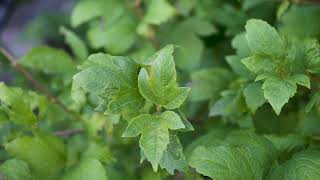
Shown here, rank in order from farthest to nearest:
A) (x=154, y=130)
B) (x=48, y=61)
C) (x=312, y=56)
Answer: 1. (x=48, y=61)
2. (x=312, y=56)
3. (x=154, y=130)

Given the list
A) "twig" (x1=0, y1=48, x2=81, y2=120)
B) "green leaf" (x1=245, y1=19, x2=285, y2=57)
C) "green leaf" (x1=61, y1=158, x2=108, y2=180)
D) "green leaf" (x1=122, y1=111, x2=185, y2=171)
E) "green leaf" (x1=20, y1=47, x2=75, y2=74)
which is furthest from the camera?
"green leaf" (x1=20, y1=47, x2=75, y2=74)

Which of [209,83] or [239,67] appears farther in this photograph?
[209,83]

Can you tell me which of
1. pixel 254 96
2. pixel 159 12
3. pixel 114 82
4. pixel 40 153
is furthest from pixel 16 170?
pixel 159 12

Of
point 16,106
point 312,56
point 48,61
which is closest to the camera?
point 312,56

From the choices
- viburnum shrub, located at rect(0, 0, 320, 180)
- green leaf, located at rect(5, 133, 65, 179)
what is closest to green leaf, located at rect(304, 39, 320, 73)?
viburnum shrub, located at rect(0, 0, 320, 180)

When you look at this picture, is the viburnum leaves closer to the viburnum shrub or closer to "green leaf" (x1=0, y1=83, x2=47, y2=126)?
the viburnum shrub

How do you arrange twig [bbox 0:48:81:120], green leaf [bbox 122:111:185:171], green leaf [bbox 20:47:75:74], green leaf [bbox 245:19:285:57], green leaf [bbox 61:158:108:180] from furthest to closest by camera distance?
green leaf [bbox 20:47:75:74]
twig [bbox 0:48:81:120]
green leaf [bbox 61:158:108:180]
green leaf [bbox 245:19:285:57]
green leaf [bbox 122:111:185:171]

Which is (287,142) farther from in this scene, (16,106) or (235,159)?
(16,106)

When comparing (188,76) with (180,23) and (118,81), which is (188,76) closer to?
(180,23)
